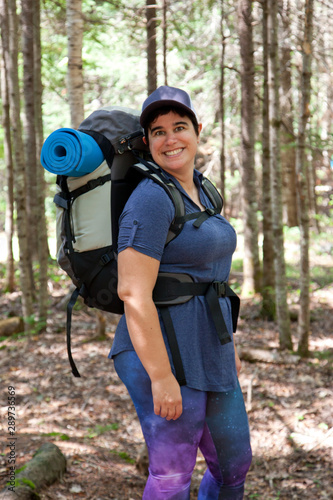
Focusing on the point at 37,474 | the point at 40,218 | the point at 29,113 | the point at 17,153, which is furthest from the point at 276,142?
the point at 29,113

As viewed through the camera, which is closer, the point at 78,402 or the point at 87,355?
the point at 78,402

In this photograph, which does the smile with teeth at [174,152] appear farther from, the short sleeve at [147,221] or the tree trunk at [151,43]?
the tree trunk at [151,43]

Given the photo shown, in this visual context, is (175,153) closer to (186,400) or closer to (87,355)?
(186,400)

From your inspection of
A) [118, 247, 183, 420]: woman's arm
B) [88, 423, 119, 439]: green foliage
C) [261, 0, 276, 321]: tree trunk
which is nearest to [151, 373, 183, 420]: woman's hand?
[118, 247, 183, 420]: woman's arm

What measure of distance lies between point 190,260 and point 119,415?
148 inches

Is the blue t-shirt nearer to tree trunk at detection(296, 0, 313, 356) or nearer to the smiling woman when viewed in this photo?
the smiling woman

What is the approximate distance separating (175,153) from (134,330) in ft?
2.80

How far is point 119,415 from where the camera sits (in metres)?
5.31

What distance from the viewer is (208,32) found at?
1227cm

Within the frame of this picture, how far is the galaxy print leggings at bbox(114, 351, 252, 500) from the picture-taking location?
207cm

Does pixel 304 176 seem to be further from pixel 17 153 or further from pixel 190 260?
pixel 17 153

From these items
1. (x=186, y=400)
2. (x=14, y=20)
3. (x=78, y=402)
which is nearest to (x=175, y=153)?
(x=186, y=400)

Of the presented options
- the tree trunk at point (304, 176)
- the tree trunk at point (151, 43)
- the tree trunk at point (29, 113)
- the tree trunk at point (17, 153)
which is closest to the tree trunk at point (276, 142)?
the tree trunk at point (304, 176)

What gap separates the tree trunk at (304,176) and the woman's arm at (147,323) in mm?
4550
